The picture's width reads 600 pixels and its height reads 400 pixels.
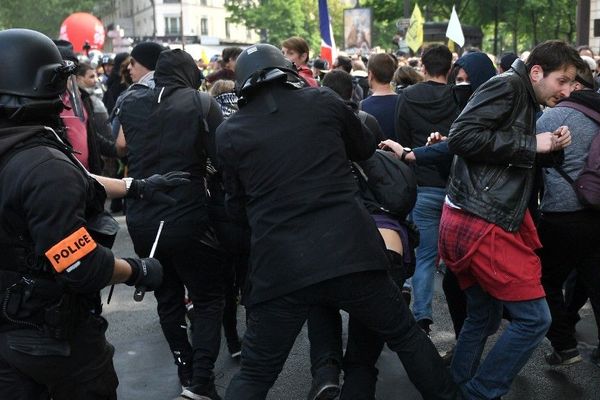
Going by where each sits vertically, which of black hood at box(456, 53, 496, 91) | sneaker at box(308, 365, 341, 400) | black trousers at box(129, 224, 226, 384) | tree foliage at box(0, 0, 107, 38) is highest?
tree foliage at box(0, 0, 107, 38)

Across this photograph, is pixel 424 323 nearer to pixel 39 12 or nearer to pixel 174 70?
pixel 174 70

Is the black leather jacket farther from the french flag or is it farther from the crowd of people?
the french flag

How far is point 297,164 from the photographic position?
318cm

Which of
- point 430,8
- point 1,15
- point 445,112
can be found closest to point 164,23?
point 1,15

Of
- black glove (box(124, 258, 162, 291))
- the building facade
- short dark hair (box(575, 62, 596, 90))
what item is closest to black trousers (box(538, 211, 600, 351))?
short dark hair (box(575, 62, 596, 90))

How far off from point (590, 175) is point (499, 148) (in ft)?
2.91

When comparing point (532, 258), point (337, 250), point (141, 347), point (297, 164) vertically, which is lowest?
point (141, 347)

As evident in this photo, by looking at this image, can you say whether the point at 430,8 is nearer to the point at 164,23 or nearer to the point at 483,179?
the point at 483,179

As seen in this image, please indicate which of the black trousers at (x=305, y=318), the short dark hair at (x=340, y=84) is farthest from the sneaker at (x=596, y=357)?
the short dark hair at (x=340, y=84)

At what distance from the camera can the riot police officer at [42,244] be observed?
98.0 inches

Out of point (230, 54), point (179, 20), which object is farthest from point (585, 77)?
point (179, 20)

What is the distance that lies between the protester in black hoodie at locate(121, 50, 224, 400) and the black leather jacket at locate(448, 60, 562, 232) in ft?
4.54

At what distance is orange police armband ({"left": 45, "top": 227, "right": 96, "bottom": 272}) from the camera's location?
2486 mm

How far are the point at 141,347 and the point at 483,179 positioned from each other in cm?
285
